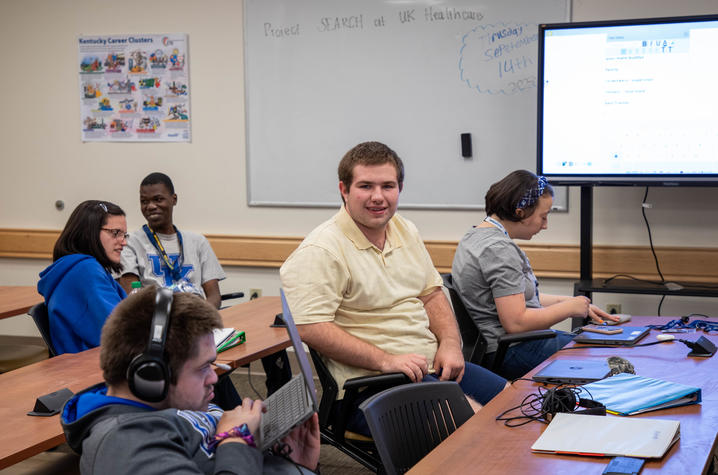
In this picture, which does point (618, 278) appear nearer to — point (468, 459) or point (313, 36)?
point (313, 36)

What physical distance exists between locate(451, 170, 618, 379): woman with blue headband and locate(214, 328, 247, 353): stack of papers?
0.87 metres

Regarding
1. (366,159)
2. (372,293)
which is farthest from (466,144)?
(372,293)

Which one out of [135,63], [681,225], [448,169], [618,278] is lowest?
[618,278]

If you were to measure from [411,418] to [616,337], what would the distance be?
3.38 ft

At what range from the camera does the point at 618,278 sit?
405cm

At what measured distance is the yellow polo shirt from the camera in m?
2.30

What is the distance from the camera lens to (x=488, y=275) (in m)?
2.81

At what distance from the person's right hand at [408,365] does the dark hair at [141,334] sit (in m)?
1.05

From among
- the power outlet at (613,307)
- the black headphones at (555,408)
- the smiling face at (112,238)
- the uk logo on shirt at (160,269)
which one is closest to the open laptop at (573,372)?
the black headphones at (555,408)

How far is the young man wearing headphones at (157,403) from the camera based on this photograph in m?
1.17

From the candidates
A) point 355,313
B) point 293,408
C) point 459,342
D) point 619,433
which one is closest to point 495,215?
point 459,342

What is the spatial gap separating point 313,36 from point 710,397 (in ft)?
10.8

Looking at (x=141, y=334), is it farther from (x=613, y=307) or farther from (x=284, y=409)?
(x=613, y=307)

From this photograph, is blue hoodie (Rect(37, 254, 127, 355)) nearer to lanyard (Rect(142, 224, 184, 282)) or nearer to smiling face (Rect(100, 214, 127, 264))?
smiling face (Rect(100, 214, 127, 264))
